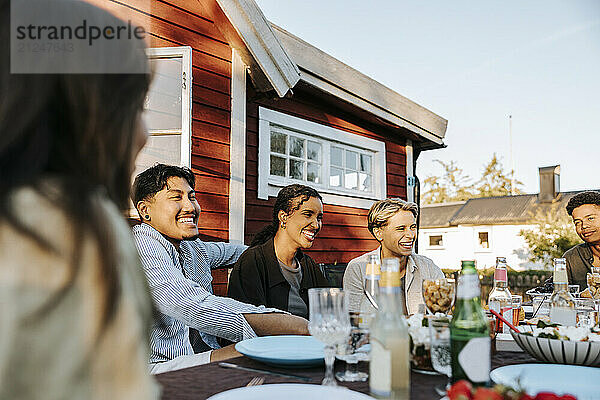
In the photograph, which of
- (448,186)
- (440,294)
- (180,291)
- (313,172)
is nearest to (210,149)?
(313,172)

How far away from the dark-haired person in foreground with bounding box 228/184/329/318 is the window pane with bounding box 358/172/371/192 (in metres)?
2.87

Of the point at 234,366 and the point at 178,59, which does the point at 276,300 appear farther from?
the point at 178,59

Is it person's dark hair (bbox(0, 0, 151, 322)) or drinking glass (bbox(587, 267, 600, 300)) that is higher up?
person's dark hair (bbox(0, 0, 151, 322))

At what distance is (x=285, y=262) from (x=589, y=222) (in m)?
2.21

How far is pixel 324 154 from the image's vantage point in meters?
5.36

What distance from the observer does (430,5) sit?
19297 millimetres

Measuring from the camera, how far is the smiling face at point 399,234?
293 cm

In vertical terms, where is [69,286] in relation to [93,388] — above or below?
above

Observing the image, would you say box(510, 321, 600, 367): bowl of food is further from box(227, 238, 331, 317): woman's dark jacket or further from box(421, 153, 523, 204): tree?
box(421, 153, 523, 204): tree

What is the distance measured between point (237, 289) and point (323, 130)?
296 cm

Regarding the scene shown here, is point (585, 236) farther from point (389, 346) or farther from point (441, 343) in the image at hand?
point (389, 346)

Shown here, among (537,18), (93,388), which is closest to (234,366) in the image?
(93,388)

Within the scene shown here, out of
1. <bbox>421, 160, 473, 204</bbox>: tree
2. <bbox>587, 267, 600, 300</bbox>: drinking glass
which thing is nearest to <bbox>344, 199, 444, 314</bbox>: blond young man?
<bbox>587, 267, 600, 300</bbox>: drinking glass

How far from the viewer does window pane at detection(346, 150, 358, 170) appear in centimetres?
568
